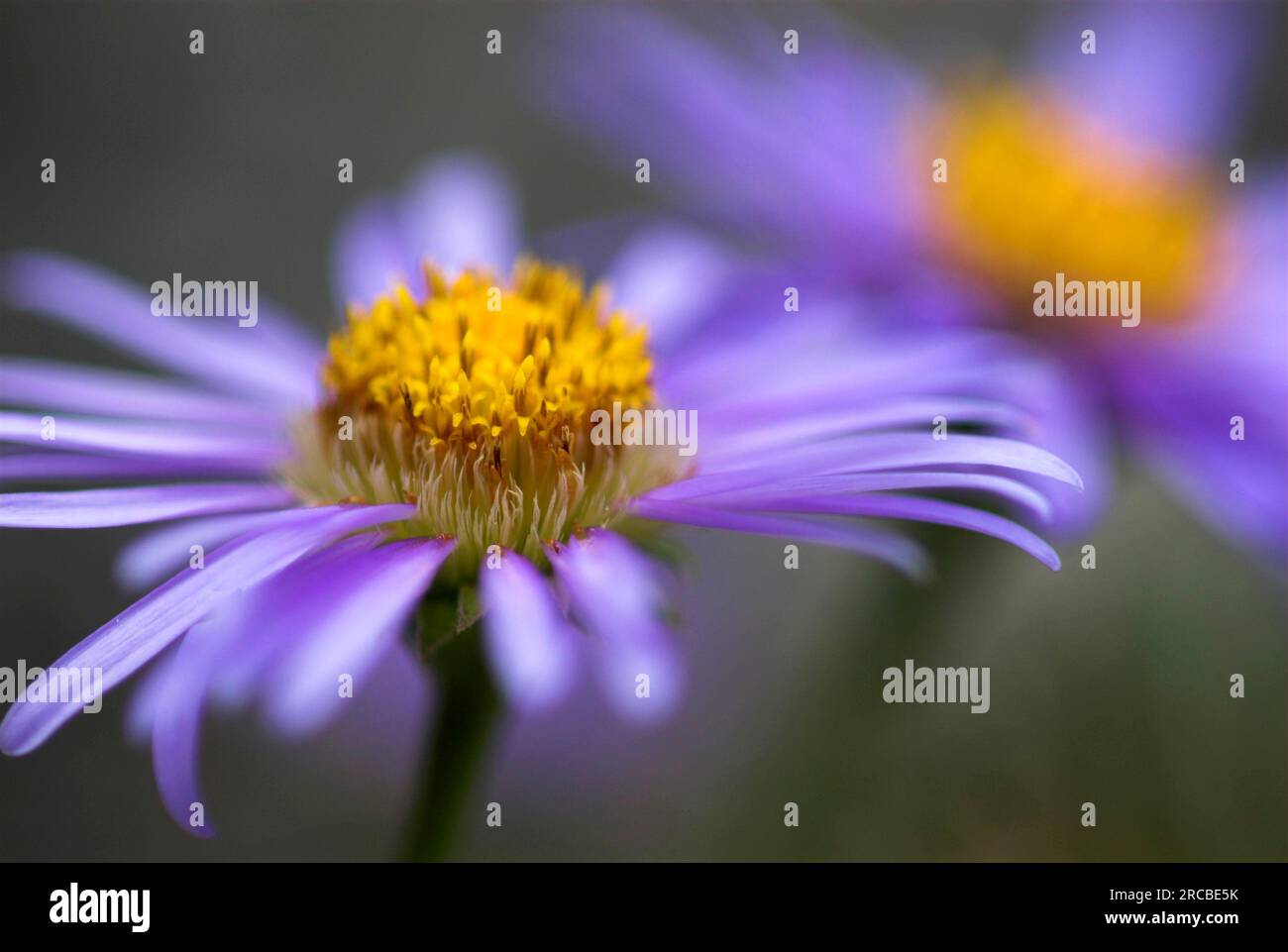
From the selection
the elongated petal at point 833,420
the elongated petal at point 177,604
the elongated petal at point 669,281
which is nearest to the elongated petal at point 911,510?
the elongated petal at point 833,420

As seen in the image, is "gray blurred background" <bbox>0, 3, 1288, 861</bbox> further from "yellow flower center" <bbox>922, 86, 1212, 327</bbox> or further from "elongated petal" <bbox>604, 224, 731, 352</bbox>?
"elongated petal" <bbox>604, 224, 731, 352</bbox>

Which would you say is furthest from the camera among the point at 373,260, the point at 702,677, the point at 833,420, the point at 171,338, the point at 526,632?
the point at 702,677

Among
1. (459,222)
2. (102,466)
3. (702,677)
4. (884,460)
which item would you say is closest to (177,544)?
(102,466)

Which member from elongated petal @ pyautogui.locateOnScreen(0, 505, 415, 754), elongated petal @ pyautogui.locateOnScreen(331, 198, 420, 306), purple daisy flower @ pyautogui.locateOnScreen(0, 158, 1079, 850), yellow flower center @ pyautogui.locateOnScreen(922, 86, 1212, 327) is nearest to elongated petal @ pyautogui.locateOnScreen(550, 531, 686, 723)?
purple daisy flower @ pyautogui.locateOnScreen(0, 158, 1079, 850)

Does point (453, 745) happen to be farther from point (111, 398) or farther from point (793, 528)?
point (111, 398)
